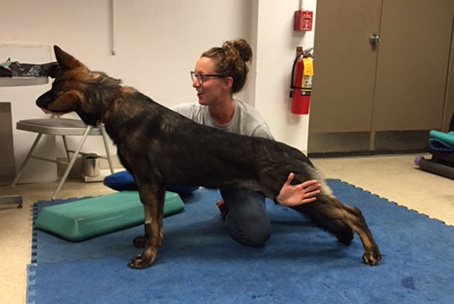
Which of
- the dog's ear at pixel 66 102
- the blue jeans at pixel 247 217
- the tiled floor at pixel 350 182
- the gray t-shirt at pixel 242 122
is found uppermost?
the dog's ear at pixel 66 102

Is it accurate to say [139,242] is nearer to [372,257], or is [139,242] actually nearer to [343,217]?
[343,217]

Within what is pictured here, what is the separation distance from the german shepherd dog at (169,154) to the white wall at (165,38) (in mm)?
1766

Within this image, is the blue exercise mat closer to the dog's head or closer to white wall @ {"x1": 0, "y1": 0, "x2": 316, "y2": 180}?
the dog's head

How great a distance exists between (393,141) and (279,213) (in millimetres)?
2879

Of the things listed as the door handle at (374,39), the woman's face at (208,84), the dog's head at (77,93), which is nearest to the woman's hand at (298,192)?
the woman's face at (208,84)

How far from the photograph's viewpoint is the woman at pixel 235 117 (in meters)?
2.30

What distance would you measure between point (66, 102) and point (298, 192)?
3.82 feet

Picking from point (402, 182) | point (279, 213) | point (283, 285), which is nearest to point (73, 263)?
point (283, 285)

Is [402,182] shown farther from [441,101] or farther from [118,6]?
[118,6]

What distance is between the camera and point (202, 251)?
8.12 feet

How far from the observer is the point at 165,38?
4.14 m

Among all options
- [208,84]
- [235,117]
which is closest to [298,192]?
[235,117]

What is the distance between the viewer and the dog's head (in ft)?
7.07

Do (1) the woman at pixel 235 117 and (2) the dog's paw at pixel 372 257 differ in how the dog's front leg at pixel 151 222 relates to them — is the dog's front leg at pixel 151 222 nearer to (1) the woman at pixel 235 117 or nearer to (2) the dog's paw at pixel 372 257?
(1) the woman at pixel 235 117
